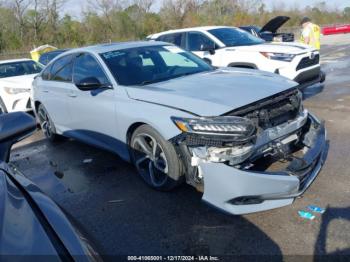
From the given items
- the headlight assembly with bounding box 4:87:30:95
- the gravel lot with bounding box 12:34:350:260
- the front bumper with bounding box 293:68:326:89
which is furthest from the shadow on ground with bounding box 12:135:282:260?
the front bumper with bounding box 293:68:326:89

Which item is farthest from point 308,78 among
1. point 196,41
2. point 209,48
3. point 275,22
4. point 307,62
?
point 275,22

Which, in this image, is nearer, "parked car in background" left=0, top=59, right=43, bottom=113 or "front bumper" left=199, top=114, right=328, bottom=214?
"front bumper" left=199, top=114, right=328, bottom=214

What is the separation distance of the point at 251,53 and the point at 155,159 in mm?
4468

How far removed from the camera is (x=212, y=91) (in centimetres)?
352

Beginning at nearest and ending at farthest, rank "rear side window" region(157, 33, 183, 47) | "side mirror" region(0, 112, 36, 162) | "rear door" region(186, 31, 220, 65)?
"side mirror" region(0, 112, 36, 162) → "rear door" region(186, 31, 220, 65) → "rear side window" region(157, 33, 183, 47)

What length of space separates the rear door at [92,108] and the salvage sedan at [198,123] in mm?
15

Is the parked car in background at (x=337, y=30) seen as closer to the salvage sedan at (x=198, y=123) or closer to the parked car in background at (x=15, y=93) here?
the parked car in background at (x=15, y=93)

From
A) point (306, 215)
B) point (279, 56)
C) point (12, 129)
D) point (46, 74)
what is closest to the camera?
point (12, 129)

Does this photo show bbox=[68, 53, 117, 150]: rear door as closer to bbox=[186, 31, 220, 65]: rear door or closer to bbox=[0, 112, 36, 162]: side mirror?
bbox=[0, 112, 36, 162]: side mirror

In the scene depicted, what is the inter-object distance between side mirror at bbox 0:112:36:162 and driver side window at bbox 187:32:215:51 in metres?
6.49

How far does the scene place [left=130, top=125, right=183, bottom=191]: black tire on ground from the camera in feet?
11.4

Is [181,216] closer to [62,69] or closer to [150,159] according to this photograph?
[150,159]

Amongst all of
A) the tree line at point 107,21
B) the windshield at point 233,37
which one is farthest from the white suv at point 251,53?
the tree line at point 107,21

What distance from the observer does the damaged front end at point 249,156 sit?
2.87 m
